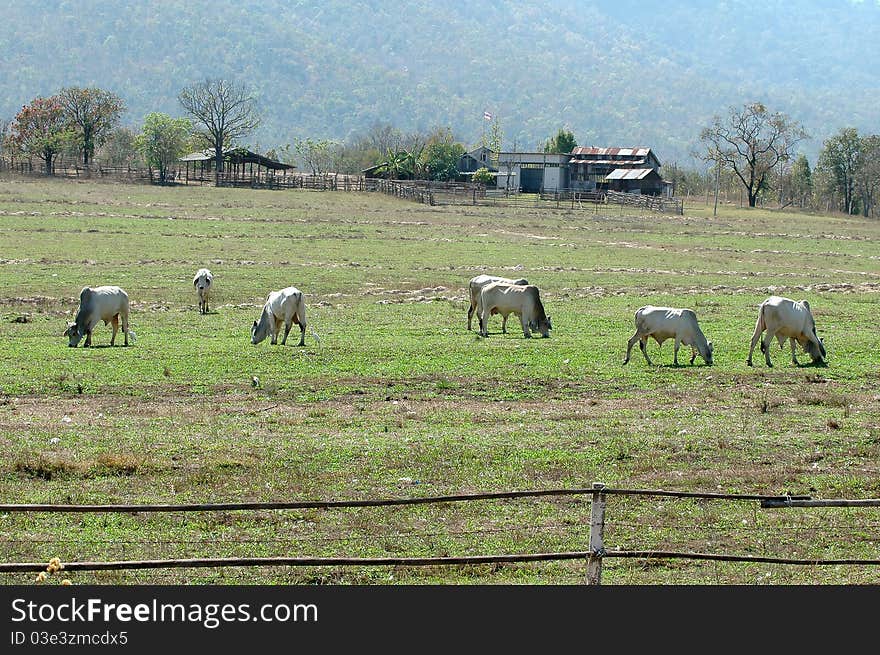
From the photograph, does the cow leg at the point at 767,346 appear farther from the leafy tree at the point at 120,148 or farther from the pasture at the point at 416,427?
the leafy tree at the point at 120,148

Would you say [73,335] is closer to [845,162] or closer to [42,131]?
[42,131]

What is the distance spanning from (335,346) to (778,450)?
12.6 m

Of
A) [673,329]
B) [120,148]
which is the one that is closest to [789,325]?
[673,329]

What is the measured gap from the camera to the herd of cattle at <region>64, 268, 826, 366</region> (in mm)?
24109

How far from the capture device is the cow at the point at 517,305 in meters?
28.4

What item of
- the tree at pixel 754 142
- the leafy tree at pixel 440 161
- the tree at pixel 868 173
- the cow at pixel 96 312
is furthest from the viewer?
the leafy tree at pixel 440 161

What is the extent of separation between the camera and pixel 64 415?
18.0m

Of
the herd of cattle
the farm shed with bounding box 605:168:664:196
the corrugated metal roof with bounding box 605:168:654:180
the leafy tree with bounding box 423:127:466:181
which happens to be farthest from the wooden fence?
the farm shed with bounding box 605:168:664:196

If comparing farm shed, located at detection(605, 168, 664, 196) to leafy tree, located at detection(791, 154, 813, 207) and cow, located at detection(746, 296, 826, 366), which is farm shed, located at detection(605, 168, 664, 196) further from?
cow, located at detection(746, 296, 826, 366)

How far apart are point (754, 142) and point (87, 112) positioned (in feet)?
257

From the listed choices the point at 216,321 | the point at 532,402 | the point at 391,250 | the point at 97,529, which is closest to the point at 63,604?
the point at 97,529

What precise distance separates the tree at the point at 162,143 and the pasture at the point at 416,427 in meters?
73.2

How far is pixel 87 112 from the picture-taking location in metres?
122

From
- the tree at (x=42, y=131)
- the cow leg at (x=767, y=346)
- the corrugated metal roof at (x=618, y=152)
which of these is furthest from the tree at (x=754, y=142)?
the cow leg at (x=767, y=346)
